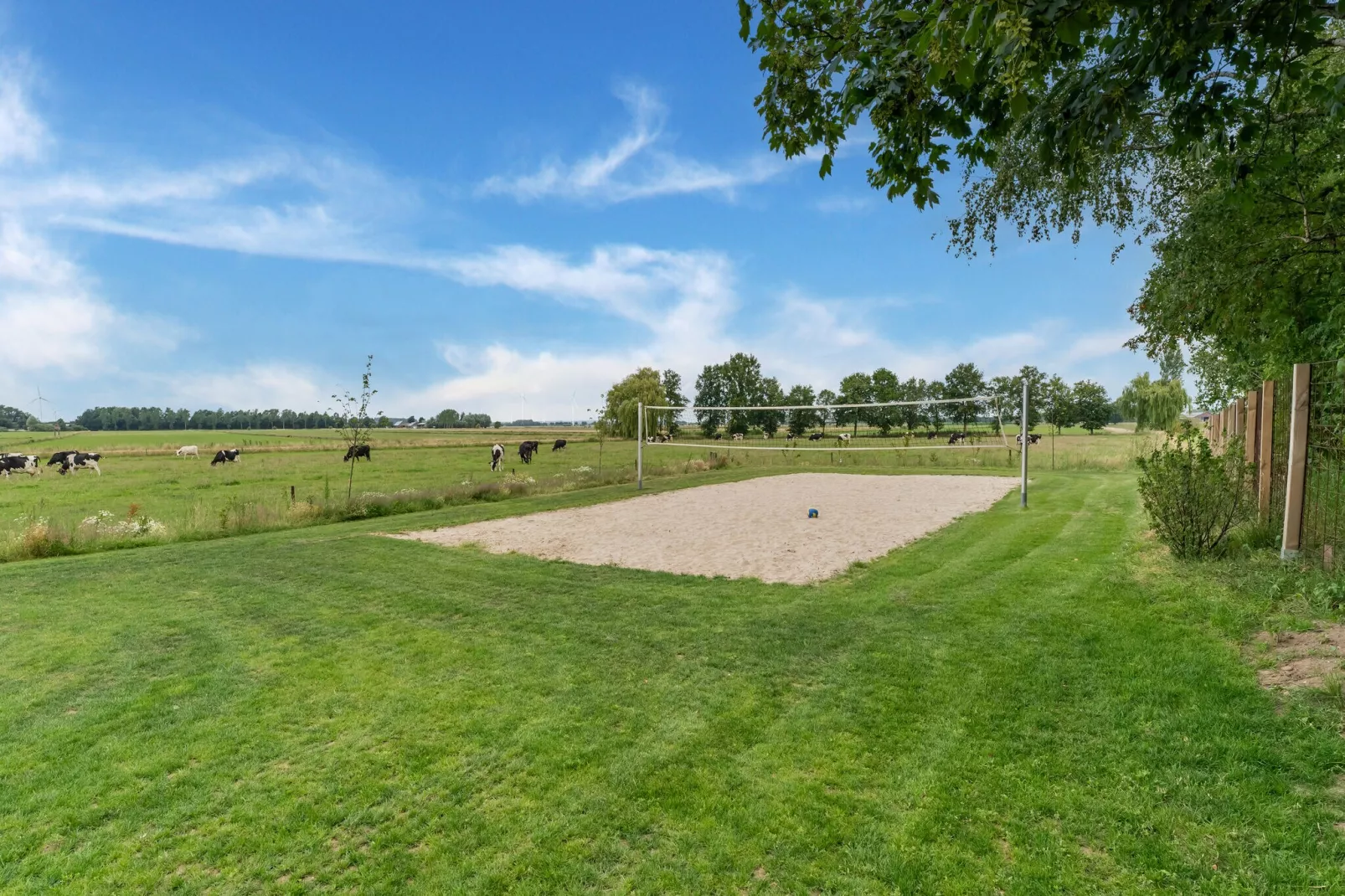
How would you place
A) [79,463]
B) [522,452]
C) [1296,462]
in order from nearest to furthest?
1. [1296,462]
2. [79,463]
3. [522,452]

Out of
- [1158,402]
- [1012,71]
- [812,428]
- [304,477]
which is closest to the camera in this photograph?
[1012,71]

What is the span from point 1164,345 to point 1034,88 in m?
5.63

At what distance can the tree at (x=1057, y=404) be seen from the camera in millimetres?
55781

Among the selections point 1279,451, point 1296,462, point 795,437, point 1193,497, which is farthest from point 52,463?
point 1279,451

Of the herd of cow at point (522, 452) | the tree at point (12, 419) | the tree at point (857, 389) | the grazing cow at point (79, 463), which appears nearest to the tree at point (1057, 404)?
the tree at point (857, 389)

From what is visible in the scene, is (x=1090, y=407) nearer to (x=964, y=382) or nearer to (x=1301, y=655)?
(x=964, y=382)

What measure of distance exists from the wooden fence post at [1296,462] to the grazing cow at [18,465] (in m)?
31.5

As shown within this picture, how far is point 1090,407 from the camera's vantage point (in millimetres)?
69062

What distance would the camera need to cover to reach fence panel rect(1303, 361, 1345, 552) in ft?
14.0

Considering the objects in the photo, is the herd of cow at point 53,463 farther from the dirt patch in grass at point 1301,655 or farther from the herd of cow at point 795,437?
the dirt patch in grass at point 1301,655

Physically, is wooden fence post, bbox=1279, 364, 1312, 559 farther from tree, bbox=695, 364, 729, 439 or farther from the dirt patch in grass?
tree, bbox=695, 364, 729, 439

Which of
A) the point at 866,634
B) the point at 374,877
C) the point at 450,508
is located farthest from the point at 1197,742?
the point at 450,508

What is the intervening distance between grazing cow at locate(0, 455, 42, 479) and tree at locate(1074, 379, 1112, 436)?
82.8 metres

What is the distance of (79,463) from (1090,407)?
85.5 meters
